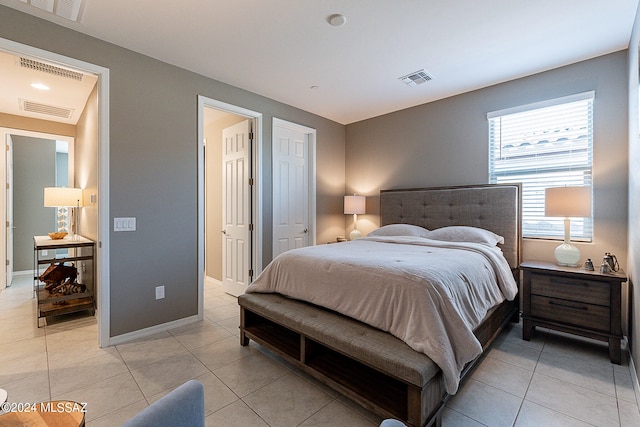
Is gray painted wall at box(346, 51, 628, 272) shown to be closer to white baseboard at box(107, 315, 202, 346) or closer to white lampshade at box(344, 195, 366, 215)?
white lampshade at box(344, 195, 366, 215)

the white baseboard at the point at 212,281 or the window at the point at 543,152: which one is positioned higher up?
the window at the point at 543,152

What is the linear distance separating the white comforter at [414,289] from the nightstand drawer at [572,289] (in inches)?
10.4

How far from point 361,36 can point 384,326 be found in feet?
7.50

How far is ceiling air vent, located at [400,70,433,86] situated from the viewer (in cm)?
310

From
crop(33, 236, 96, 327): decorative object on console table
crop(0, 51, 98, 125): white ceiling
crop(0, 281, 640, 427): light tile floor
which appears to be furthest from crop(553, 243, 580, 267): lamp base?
crop(33, 236, 96, 327): decorative object on console table

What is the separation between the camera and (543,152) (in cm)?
304

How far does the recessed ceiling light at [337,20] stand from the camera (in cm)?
216

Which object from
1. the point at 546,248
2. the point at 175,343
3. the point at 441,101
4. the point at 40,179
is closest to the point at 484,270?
the point at 546,248

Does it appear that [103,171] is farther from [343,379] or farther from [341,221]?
[341,221]

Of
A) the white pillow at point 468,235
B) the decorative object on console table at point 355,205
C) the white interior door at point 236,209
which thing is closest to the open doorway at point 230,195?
the white interior door at point 236,209

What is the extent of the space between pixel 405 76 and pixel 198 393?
3356 mm

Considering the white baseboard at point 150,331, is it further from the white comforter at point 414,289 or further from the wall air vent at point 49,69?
the wall air vent at point 49,69

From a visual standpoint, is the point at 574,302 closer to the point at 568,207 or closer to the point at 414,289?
the point at 568,207

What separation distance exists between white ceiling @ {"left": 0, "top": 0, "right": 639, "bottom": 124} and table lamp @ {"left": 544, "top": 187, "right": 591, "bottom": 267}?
1.30 metres
